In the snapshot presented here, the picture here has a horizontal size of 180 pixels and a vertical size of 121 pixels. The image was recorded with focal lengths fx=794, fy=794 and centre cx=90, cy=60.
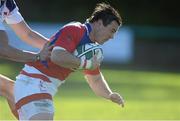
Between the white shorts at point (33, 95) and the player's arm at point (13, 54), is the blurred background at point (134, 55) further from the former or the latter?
the white shorts at point (33, 95)

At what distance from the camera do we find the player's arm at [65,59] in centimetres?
680

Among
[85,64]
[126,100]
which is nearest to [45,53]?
[85,64]

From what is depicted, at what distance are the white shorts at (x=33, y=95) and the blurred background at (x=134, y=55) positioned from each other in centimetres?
524

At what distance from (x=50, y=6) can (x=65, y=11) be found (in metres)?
0.72

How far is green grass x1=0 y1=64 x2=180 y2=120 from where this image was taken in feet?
42.3

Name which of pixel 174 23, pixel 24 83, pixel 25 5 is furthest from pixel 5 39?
pixel 174 23

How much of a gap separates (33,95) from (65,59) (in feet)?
1.66

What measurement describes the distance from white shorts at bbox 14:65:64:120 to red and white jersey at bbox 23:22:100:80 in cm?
5

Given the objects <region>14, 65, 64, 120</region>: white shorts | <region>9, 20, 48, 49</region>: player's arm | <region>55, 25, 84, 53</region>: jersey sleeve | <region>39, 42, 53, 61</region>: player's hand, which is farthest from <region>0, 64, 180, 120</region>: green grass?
<region>55, 25, 84, 53</region>: jersey sleeve

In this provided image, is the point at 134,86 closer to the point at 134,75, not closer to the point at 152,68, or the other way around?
the point at 134,75

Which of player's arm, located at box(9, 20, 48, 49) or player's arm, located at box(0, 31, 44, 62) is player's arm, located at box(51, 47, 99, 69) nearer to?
player's arm, located at box(0, 31, 44, 62)

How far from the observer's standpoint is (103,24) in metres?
7.09

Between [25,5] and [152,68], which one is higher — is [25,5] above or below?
above

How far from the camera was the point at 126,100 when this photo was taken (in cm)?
1577
